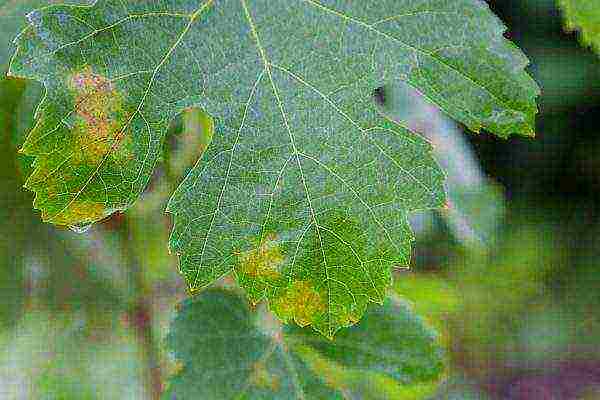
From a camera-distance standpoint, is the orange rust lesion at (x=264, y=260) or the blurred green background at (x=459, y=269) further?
the blurred green background at (x=459, y=269)

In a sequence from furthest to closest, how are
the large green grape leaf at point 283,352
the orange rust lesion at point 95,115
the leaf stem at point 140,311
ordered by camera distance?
the leaf stem at point 140,311, the large green grape leaf at point 283,352, the orange rust lesion at point 95,115

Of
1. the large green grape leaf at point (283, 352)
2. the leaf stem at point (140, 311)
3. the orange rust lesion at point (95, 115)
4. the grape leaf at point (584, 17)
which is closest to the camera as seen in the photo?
the orange rust lesion at point (95, 115)

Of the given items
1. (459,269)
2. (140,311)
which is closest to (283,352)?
(140,311)

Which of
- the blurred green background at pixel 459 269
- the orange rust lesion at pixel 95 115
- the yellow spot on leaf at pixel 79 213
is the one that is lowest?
the blurred green background at pixel 459 269

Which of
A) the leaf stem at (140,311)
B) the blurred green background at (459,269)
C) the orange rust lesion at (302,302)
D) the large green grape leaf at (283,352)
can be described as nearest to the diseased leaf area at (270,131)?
the orange rust lesion at (302,302)

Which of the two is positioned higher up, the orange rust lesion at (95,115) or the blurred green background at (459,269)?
the orange rust lesion at (95,115)

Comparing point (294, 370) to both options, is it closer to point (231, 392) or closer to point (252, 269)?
point (231, 392)

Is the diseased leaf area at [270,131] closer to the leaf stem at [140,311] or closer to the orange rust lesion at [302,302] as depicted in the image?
the orange rust lesion at [302,302]
